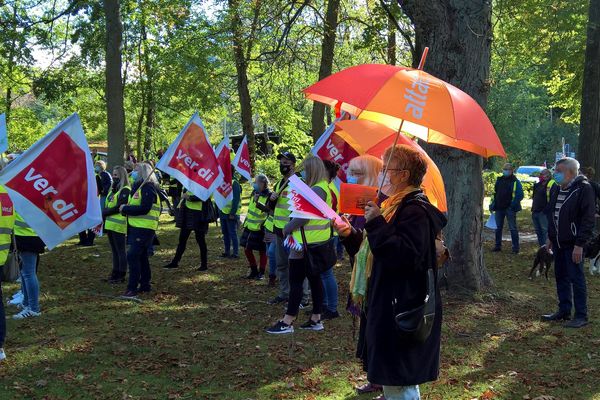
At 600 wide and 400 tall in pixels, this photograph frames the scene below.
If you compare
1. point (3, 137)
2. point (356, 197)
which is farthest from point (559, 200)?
point (3, 137)

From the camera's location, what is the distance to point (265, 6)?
1452 cm

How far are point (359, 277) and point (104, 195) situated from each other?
36.5 ft

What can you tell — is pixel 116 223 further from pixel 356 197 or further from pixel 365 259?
pixel 365 259

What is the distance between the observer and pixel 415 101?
3.99 meters

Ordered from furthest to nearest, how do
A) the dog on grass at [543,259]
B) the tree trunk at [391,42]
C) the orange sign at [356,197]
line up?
the tree trunk at [391,42], the dog on grass at [543,259], the orange sign at [356,197]

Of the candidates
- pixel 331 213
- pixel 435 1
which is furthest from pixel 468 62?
pixel 331 213

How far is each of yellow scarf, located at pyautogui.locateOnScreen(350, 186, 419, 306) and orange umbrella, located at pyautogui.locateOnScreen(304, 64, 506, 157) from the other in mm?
496

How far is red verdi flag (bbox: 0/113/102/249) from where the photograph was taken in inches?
235

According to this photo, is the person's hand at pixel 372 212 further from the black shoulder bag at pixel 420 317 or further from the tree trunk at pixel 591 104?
the tree trunk at pixel 591 104

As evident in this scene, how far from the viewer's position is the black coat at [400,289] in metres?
3.45

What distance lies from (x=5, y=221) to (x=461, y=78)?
5.80 m

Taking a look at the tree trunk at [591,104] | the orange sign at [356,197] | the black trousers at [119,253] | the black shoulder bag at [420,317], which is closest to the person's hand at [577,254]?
the orange sign at [356,197]

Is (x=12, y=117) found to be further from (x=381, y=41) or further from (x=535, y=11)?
(x=535, y=11)

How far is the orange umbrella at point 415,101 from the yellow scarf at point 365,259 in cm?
50
